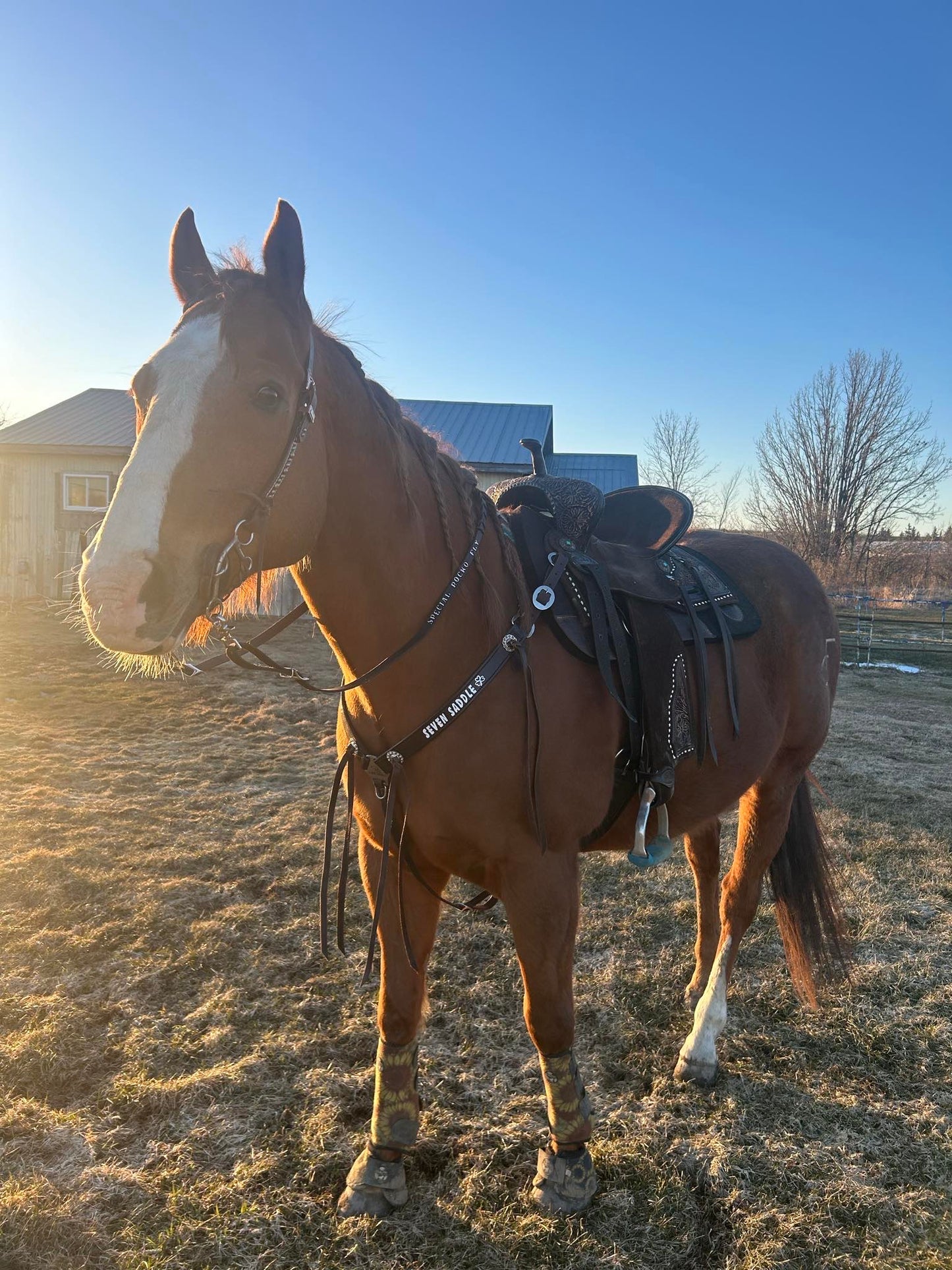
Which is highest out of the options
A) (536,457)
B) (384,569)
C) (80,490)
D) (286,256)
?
(80,490)

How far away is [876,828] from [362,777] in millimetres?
4561

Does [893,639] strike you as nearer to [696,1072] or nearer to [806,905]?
[806,905]

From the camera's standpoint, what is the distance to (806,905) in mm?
3082

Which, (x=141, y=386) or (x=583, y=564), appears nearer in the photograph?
(x=141, y=386)

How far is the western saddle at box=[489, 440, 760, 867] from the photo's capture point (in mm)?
2086

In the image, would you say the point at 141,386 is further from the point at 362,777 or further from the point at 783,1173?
the point at 783,1173

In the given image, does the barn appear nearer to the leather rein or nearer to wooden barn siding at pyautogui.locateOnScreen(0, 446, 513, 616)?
wooden barn siding at pyautogui.locateOnScreen(0, 446, 513, 616)

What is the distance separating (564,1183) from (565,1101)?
0.23 meters

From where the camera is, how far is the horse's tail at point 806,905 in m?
3.04

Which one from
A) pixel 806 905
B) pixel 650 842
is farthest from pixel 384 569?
pixel 806 905

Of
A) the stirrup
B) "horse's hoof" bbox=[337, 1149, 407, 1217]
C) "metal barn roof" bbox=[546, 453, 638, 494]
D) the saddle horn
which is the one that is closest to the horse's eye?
the saddle horn

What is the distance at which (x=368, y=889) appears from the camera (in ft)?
7.06

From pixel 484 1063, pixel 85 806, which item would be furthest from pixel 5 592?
pixel 484 1063

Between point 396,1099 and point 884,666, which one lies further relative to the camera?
point 884,666
